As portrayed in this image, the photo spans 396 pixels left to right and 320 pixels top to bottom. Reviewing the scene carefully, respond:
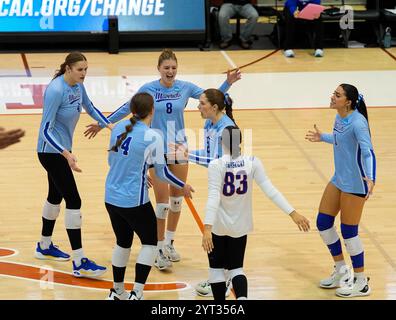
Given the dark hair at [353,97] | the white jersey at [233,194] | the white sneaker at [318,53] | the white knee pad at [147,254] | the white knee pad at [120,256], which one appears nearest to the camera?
the white jersey at [233,194]

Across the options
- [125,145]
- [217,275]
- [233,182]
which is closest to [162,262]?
[217,275]

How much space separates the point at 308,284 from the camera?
7.48 meters

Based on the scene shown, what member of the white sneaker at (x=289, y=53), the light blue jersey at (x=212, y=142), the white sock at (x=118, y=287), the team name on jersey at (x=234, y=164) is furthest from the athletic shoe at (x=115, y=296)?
the white sneaker at (x=289, y=53)

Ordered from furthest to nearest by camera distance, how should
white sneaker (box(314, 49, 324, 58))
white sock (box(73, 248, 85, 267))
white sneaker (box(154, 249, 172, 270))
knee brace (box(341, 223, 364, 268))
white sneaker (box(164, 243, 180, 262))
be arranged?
white sneaker (box(314, 49, 324, 58)), white sneaker (box(164, 243, 180, 262)), white sneaker (box(154, 249, 172, 270)), white sock (box(73, 248, 85, 267)), knee brace (box(341, 223, 364, 268))

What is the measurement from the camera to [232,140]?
20.4 ft

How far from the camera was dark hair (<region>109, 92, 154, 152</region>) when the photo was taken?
6.45 m

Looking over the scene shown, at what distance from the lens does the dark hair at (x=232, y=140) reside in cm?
621

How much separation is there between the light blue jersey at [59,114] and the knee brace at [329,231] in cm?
231

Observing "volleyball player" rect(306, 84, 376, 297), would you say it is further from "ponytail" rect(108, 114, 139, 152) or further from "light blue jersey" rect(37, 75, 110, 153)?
"light blue jersey" rect(37, 75, 110, 153)

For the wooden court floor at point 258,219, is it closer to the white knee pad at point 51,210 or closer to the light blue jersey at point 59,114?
the white knee pad at point 51,210

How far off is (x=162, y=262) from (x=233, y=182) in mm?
1875

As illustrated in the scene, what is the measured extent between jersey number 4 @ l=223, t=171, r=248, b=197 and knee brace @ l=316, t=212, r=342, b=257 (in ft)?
4.08

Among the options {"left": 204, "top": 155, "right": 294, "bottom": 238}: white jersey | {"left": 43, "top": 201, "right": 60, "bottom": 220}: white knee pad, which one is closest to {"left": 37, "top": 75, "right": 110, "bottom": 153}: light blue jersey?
{"left": 43, "top": 201, "right": 60, "bottom": 220}: white knee pad
